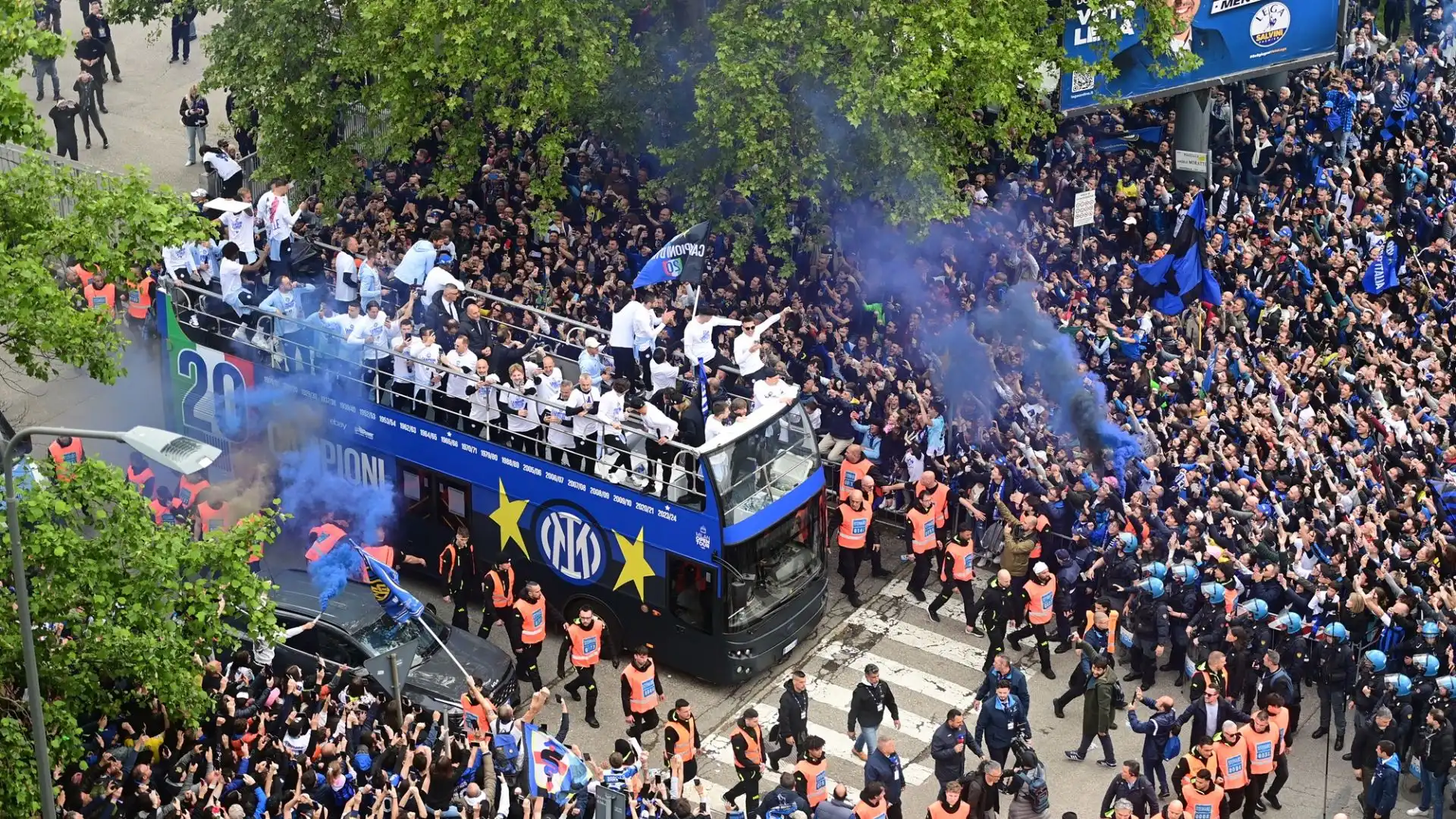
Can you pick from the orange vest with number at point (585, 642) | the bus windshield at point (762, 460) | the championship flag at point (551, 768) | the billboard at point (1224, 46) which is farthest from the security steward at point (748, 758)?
the billboard at point (1224, 46)

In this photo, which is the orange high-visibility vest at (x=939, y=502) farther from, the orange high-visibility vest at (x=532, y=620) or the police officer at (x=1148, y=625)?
the orange high-visibility vest at (x=532, y=620)

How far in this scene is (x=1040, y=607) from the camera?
83.1ft

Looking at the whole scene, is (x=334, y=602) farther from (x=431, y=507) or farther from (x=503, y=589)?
(x=431, y=507)

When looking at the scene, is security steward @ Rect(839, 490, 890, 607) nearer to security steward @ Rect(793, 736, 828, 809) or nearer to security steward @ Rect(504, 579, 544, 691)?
security steward @ Rect(504, 579, 544, 691)

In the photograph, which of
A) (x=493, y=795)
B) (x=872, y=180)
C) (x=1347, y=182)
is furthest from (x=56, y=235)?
(x=1347, y=182)

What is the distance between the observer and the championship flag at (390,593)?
24.5 m

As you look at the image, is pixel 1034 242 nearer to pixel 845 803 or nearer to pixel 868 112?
pixel 868 112

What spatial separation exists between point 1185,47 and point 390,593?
16.2 m

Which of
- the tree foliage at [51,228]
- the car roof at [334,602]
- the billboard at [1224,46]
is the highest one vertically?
the tree foliage at [51,228]

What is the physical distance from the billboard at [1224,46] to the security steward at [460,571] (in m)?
12.6

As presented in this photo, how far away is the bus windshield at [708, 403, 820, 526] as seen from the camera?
80.5ft

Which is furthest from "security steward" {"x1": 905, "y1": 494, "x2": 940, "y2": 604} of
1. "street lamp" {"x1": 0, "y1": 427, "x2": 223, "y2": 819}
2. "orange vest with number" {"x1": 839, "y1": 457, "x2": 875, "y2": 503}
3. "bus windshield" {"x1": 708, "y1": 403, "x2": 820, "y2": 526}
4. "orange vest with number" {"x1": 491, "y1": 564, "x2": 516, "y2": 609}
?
"street lamp" {"x1": 0, "y1": 427, "x2": 223, "y2": 819}

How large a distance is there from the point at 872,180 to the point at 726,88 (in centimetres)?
246

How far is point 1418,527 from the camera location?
26.0 m
